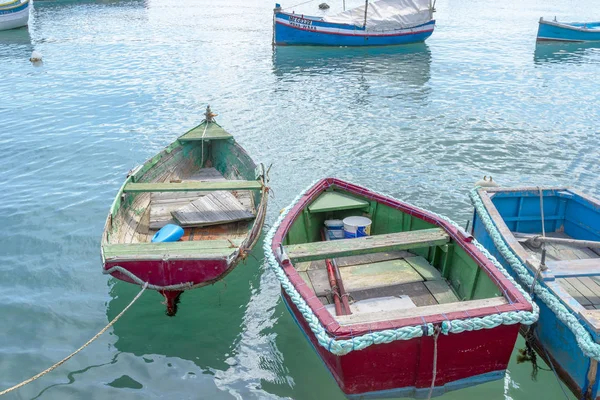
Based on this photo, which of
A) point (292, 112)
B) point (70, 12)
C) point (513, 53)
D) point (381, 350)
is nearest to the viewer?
point (381, 350)

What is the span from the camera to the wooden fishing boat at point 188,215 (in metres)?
6.68

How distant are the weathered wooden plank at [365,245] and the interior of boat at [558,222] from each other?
183 cm

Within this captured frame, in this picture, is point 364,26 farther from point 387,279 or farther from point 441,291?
point 441,291

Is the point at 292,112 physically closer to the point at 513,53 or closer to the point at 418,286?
the point at 418,286

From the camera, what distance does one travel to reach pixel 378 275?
24.1 feet

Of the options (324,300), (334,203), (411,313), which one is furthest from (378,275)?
(411,313)

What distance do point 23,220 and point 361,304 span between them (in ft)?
28.0

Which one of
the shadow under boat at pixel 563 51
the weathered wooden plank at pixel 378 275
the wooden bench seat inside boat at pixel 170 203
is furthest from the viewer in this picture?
the shadow under boat at pixel 563 51

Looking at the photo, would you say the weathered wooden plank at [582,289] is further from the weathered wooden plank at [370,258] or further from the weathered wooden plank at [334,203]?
the weathered wooden plank at [334,203]

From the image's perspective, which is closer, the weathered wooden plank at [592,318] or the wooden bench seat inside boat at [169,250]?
the weathered wooden plank at [592,318]

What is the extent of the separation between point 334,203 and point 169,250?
9.64 feet

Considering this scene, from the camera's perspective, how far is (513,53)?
2891 centimetres

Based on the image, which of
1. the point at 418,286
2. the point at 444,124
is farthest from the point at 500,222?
the point at 444,124

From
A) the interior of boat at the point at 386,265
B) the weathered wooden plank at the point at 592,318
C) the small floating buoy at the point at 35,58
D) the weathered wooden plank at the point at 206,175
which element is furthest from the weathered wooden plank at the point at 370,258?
the small floating buoy at the point at 35,58
